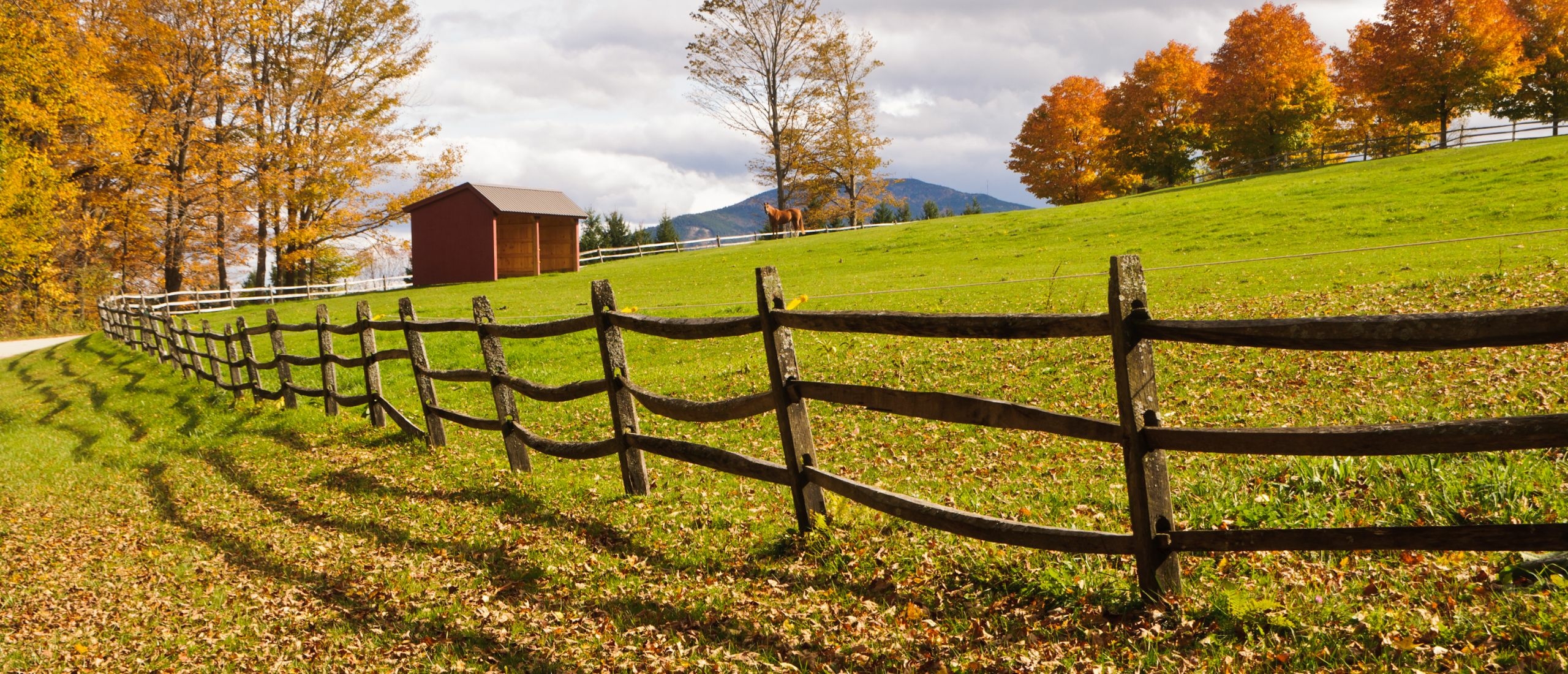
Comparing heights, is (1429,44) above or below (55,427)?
above

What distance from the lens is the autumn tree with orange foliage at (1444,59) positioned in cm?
4691

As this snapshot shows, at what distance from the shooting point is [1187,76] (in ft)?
182

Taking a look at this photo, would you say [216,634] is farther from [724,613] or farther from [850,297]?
[850,297]

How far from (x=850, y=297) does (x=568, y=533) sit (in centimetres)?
1321

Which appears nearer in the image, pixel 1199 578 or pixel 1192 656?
pixel 1192 656

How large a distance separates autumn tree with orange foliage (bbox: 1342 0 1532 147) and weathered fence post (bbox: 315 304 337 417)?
55256 mm

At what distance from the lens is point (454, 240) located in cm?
3969

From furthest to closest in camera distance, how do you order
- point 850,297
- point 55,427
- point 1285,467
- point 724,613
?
point 850,297, point 55,427, point 1285,467, point 724,613

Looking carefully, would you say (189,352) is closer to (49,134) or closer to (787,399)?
(787,399)

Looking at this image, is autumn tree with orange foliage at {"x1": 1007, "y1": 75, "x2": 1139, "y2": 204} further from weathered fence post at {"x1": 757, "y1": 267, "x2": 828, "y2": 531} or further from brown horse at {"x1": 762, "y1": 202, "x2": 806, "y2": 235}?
weathered fence post at {"x1": 757, "y1": 267, "x2": 828, "y2": 531}

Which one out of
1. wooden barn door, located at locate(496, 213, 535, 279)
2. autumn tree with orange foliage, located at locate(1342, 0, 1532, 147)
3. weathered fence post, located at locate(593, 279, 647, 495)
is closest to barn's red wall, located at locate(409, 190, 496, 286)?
wooden barn door, located at locate(496, 213, 535, 279)

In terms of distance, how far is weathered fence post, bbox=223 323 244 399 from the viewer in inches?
578

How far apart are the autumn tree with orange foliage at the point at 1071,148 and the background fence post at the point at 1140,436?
5851 cm

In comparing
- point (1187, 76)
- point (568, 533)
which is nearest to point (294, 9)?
point (568, 533)
